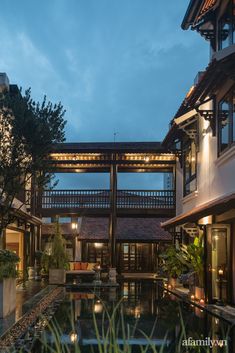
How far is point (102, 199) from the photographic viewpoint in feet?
92.6

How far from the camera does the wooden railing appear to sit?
28.1m

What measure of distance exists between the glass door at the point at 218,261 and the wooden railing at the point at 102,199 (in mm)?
13954

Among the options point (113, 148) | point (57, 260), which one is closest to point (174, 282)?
point (57, 260)

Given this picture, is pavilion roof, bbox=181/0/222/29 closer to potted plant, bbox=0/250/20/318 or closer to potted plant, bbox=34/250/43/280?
potted plant, bbox=0/250/20/318

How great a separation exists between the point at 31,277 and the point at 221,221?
44.9 feet

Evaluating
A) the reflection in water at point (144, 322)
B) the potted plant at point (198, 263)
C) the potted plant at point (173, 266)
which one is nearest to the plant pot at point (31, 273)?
the potted plant at point (173, 266)

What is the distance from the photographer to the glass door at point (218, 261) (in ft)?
45.9

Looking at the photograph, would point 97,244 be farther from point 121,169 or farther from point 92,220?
point 121,169

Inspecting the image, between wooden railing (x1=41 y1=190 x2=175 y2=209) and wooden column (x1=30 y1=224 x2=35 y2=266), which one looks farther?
wooden railing (x1=41 y1=190 x2=175 y2=209)

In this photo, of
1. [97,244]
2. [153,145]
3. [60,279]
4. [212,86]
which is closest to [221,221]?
[212,86]

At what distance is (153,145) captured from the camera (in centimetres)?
2711

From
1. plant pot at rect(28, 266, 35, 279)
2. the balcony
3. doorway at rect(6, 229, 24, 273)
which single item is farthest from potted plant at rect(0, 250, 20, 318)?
the balcony

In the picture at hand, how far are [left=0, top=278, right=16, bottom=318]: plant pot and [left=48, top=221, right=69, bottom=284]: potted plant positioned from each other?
11.0 metres

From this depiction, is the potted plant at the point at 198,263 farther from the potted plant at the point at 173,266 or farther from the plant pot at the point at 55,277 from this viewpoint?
the plant pot at the point at 55,277
